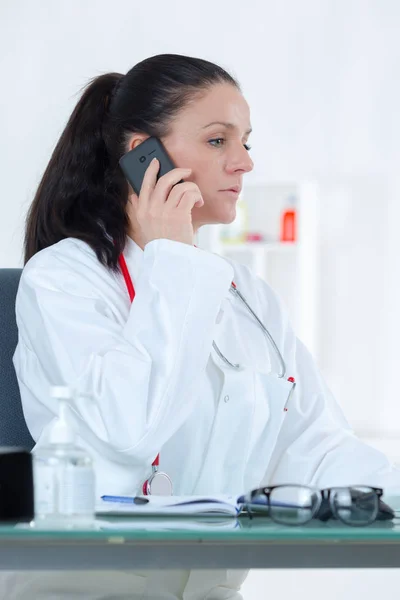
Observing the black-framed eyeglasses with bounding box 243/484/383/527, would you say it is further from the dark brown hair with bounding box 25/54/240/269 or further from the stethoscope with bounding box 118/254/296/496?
the dark brown hair with bounding box 25/54/240/269

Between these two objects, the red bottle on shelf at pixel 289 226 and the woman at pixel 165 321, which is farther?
the red bottle on shelf at pixel 289 226

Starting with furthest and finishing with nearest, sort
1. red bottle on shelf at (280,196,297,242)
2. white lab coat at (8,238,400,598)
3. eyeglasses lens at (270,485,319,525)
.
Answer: red bottle on shelf at (280,196,297,242), white lab coat at (8,238,400,598), eyeglasses lens at (270,485,319,525)

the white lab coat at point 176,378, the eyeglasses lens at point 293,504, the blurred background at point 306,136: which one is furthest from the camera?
the blurred background at point 306,136

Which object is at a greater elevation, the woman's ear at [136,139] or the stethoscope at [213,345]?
the woman's ear at [136,139]

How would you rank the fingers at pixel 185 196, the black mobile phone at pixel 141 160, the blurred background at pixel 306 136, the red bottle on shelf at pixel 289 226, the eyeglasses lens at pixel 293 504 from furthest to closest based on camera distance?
the blurred background at pixel 306 136
the red bottle on shelf at pixel 289 226
the black mobile phone at pixel 141 160
the fingers at pixel 185 196
the eyeglasses lens at pixel 293 504

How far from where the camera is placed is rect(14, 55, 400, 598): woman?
1.31m

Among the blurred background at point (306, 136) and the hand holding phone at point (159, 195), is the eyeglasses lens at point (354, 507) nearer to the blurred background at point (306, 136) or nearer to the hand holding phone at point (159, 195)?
the hand holding phone at point (159, 195)

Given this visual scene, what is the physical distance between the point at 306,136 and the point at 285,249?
0.78 metres

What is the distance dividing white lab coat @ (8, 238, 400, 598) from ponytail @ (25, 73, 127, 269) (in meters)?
0.09

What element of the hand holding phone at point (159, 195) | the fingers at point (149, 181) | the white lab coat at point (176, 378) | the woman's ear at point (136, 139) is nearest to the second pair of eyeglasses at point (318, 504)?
the white lab coat at point (176, 378)

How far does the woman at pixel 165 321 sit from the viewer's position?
1.31 m

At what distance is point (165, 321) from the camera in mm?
1324

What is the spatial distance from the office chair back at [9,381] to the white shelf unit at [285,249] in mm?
3862

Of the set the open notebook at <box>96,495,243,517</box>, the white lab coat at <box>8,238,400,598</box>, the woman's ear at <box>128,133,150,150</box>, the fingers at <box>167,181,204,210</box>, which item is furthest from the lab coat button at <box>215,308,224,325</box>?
the open notebook at <box>96,495,243,517</box>
